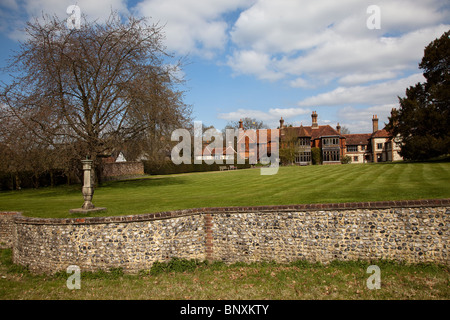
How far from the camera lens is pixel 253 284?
9.09 m

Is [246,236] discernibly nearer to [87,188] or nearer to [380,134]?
[87,188]

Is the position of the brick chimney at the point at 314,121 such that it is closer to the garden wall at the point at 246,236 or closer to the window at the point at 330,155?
the window at the point at 330,155

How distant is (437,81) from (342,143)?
28953 mm

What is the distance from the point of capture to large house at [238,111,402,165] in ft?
181

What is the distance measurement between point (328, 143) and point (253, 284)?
165 ft

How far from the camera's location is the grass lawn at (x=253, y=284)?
8211 mm

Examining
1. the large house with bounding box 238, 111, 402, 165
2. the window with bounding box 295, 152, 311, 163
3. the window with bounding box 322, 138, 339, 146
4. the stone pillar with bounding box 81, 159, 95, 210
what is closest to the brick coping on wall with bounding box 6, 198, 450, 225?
the stone pillar with bounding box 81, 159, 95, 210

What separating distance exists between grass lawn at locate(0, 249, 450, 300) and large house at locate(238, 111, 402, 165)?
43343mm

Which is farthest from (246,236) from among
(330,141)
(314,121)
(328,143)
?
(314,121)

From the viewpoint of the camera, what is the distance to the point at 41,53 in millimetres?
19750

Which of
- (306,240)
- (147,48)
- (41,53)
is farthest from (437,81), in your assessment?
(41,53)

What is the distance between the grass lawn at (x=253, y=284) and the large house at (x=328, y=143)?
4334 centimetres

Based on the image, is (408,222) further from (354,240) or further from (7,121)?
(7,121)
